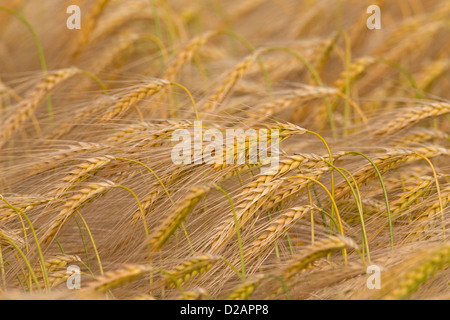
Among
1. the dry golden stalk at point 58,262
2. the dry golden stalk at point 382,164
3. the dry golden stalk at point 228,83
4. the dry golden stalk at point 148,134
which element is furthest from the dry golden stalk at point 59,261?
the dry golden stalk at point 382,164

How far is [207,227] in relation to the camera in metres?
1.51

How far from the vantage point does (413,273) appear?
114 cm

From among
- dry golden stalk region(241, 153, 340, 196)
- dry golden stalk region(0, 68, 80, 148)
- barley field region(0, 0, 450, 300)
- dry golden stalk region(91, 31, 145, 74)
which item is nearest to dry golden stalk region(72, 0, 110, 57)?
barley field region(0, 0, 450, 300)

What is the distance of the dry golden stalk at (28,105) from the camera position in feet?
6.14

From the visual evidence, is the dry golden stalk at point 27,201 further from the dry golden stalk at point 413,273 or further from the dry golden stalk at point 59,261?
the dry golden stalk at point 413,273

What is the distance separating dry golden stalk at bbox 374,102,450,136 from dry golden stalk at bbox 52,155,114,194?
1075 millimetres

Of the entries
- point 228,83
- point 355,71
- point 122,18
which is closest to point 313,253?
point 228,83

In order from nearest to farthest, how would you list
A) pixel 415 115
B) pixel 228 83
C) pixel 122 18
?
1. pixel 415 115
2. pixel 228 83
3. pixel 122 18

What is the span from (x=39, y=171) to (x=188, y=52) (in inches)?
38.7

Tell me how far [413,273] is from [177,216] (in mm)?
609

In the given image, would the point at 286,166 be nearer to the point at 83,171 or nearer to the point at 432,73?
the point at 83,171

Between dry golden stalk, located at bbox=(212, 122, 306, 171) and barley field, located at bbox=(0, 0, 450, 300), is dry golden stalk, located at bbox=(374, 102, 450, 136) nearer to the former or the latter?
barley field, located at bbox=(0, 0, 450, 300)

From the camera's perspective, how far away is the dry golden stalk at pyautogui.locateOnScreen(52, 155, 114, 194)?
148 centimetres

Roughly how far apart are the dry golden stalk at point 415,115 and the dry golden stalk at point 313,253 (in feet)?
2.35
